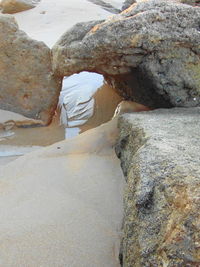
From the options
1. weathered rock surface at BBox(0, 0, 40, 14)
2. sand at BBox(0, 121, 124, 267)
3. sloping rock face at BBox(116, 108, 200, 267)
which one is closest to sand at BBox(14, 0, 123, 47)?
weathered rock surface at BBox(0, 0, 40, 14)

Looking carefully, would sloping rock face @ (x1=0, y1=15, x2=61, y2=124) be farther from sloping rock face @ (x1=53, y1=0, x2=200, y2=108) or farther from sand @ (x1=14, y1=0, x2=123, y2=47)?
sand @ (x1=14, y1=0, x2=123, y2=47)

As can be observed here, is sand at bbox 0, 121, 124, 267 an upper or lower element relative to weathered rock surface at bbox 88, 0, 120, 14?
upper

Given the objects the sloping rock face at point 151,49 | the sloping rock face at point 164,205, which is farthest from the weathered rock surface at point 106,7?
the sloping rock face at point 164,205

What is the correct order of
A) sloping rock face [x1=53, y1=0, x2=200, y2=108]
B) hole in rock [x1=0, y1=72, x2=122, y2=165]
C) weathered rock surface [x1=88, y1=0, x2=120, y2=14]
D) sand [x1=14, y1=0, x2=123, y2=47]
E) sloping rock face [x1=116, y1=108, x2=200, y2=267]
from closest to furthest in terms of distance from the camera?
sloping rock face [x1=116, y1=108, x2=200, y2=267] → sloping rock face [x1=53, y1=0, x2=200, y2=108] → hole in rock [x1=0, y1=72, x2=122, y2=165] → sand [x1=14, y1=0, x2=123, y2=47] → weathered rock surface [x1=88, y1=0, x2=120, y2=14]

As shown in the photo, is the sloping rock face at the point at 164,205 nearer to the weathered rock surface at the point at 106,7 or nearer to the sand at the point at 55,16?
the sand at the point at 55,16

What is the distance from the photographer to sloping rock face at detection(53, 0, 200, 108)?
260 cm

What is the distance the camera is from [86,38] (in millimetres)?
2658

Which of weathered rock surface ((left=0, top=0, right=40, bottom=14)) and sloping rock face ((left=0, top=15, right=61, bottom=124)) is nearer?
sloping rock face ((left=0, top=15, right=61, bottom=124))

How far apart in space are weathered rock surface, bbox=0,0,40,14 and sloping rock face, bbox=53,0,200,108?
6013 millimetres

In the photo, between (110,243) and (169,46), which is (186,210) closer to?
(110,243)

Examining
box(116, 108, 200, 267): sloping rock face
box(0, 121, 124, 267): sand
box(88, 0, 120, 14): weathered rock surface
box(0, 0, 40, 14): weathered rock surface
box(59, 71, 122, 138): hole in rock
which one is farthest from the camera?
box(88, 0, 120, 14): weathered rock surface

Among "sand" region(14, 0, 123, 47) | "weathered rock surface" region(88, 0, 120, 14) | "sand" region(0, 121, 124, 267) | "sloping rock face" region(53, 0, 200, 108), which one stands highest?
"sloping rock face" region(53, 0, 200, 108)

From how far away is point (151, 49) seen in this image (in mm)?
2631

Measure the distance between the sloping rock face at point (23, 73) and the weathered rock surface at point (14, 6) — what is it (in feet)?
17.9
